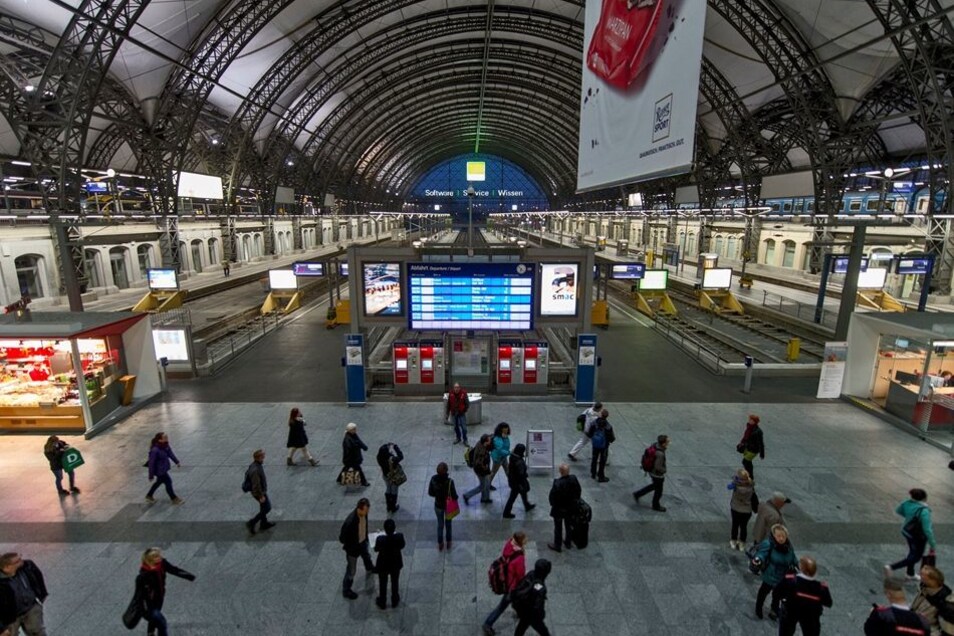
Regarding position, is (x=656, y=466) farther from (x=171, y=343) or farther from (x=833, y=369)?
(x=171, y=343)

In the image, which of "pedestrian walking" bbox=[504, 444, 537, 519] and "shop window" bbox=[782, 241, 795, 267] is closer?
"pedestrian walking" bbox=[504, 444, 537, 519]

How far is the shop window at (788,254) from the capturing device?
119 ft

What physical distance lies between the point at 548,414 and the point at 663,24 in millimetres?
8302

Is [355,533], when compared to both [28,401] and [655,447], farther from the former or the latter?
[28,401]

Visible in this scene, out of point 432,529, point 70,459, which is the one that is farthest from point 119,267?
point 432,529

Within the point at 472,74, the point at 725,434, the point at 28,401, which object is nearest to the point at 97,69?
the point at 28,401

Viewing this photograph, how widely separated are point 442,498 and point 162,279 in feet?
76.9

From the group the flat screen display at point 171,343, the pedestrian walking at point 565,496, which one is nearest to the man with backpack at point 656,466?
the pedestrian walking at point 565,496

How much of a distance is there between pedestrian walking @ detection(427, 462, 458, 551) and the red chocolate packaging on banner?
6546mm

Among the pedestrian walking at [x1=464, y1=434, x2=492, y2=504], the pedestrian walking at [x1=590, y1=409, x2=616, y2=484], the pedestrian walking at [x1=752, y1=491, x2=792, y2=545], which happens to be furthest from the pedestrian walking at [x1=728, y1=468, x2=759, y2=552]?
the pedestrian walking at [x1=464, y1=434, x2=492, y2=504]

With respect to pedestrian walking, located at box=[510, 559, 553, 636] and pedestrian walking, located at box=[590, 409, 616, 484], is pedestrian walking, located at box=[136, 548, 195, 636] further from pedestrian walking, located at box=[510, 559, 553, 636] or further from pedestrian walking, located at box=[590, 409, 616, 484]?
pedestrian walking, located at box=[590, 409, 616, 484]

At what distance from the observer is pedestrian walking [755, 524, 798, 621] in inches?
203

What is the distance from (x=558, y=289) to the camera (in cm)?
1234

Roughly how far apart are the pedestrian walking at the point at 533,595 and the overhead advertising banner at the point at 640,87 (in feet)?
15.3
